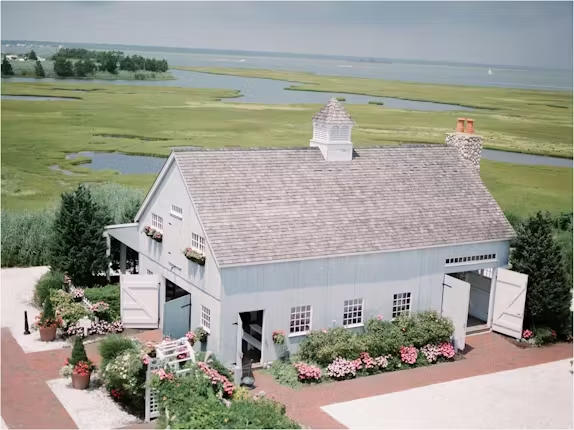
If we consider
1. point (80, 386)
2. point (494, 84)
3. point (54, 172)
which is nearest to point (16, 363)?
point (80, 386)

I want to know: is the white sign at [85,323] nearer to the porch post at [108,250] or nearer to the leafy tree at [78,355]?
the porch post at [108,250]

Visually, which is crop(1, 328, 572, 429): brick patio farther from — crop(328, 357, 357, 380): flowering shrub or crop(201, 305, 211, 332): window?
crop(201, 305, 211, 332): window

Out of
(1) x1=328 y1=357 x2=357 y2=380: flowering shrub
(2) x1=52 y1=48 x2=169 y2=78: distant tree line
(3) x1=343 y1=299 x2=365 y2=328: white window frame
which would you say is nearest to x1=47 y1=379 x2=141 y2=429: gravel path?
(1) x1=328 y1=357 x2=357 y2=380: flowering shrub

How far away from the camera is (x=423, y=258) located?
2492cm

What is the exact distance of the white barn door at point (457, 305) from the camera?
80.3 ft

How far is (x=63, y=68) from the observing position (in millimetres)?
82688

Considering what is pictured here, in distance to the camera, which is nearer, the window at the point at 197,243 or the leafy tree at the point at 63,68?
the window at the point at 197,243

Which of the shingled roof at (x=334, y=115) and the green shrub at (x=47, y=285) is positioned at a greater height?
the shingled roof at (x=334, y=115)

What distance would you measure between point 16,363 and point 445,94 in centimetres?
Result: 7589

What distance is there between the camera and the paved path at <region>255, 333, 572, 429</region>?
20.2 meters

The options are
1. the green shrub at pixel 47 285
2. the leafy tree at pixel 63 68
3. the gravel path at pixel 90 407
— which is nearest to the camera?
the gravel path at pixel 90 407

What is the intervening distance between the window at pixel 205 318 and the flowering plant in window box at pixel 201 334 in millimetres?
124

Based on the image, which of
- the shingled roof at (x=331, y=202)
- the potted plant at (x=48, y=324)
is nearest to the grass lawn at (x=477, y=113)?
the shingled roof at (x=331, y=202)

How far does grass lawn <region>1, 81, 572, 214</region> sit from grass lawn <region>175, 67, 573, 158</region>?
0.41 meters
